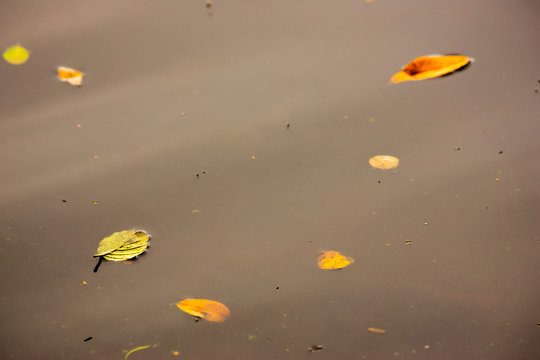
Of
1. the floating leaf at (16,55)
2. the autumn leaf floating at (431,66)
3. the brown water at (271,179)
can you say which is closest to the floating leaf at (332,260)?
the brown water at (271,179)

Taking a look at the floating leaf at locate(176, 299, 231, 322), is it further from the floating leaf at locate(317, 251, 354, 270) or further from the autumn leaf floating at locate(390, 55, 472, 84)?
the autumn leaf floating at locate(390, 55, 472, 84)

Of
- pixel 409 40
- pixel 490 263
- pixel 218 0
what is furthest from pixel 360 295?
pixel 218 0

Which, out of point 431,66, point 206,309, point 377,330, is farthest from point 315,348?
point 431,66

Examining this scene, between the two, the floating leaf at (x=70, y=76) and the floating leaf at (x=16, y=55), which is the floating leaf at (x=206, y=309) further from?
the floating leaf at (x=16, y=55)

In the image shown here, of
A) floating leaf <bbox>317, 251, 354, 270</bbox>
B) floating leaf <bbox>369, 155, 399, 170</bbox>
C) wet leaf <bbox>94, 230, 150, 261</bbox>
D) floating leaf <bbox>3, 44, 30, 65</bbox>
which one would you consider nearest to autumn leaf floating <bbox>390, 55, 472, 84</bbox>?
floating leaf <bbox>369, 155, 399, 170</bbox>

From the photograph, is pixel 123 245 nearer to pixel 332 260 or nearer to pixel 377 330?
pixel 332 260

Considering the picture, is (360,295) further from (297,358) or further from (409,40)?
(409,40)
